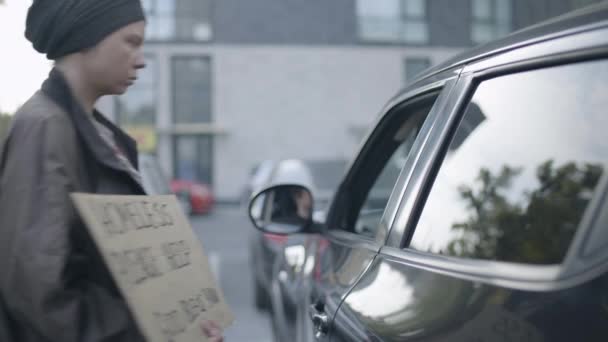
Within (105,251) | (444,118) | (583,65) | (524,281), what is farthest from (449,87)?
(105,251)

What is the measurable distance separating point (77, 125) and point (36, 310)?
1.45 feet

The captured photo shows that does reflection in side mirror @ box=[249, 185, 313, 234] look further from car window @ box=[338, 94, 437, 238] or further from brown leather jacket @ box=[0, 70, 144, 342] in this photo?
brown leather jacket @ box=[0, 70, 144, 342]

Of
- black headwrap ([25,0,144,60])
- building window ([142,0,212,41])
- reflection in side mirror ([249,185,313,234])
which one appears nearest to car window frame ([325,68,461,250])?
reflection in side mirror ([249,185,313,234])

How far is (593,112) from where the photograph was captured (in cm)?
113

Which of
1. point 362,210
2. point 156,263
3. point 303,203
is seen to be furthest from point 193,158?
point 156,263

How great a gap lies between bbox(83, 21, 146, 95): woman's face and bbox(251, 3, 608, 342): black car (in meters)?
0.77

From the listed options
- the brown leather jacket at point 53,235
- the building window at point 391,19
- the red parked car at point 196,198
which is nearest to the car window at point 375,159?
the brown leather jacket at point 53,235

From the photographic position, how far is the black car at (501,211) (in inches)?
40.9

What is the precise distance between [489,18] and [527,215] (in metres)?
27.8

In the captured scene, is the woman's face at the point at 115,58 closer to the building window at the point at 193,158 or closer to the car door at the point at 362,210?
the car door at the point at 362,210

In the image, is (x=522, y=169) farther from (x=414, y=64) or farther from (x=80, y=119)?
(x=414, y=64)

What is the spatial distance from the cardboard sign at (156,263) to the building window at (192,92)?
2492 cm

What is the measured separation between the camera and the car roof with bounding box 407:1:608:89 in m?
1.14

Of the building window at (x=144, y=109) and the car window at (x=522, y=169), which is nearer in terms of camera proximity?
the car window at (x=522, y=169)
